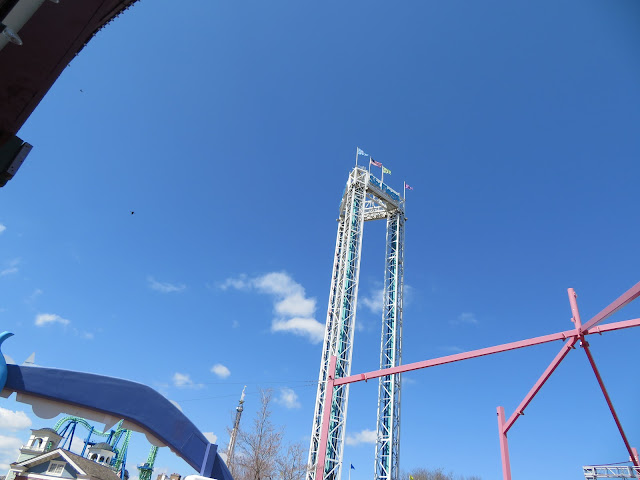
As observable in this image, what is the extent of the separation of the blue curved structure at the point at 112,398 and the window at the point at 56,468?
85.6ft

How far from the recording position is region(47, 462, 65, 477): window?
2328 cm

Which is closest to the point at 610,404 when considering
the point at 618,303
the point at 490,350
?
the point at 490,350

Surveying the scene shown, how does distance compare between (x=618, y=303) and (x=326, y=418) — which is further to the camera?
(x=326, y=418)

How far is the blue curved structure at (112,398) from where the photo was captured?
414 centimetres

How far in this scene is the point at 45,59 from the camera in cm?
311

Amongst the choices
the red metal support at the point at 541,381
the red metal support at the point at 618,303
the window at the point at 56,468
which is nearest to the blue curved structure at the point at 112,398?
the red metal support at the point at 618,303

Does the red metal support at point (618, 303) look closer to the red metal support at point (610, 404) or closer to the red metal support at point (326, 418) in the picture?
the red metal support at point (610, 404)

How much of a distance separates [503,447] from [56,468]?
26.6m

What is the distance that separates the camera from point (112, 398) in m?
4.30

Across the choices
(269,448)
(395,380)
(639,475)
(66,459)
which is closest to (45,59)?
(639,475)

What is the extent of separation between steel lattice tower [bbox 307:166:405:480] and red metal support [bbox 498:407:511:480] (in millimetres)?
15976

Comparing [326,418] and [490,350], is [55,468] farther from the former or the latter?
[490,350]

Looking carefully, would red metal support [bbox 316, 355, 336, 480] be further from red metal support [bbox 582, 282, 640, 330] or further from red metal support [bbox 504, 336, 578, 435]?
red metal support [bbox 582, 282, 640, 330]

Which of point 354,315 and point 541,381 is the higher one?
point 354,315
